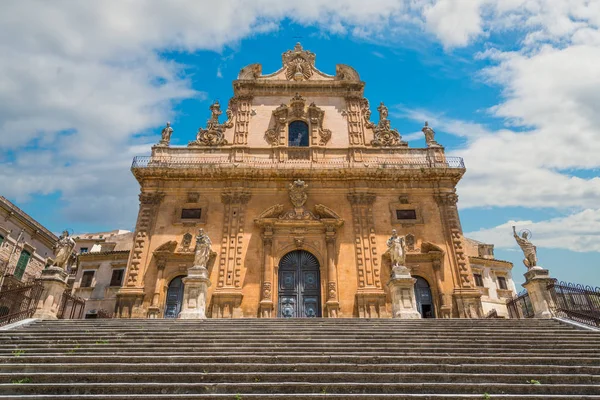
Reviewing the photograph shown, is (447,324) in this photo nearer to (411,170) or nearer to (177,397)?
(177,397)

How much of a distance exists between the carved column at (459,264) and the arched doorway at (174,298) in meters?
12.0

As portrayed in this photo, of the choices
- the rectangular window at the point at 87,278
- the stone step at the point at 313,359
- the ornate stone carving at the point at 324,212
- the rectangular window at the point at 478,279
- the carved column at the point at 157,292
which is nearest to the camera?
the stone step at the point at 313,359

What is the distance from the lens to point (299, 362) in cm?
708

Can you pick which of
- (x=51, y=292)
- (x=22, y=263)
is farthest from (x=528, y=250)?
(x=22, y=263)

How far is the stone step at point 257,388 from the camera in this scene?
230 inches

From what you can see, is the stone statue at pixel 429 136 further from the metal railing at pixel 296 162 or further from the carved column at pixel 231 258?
the carved column at pixel 231 258

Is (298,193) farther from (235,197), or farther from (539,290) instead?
(539,290)

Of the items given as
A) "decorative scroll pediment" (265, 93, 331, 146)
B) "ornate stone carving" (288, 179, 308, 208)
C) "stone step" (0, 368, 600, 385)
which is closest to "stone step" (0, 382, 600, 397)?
"stone step" (0, 368, 600, 385)

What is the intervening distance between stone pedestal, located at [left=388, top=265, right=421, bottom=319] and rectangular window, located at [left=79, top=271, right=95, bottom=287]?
69.5 feet

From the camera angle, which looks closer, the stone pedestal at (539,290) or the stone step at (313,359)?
the stone step at (313,359)

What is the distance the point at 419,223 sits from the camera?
18.6 m

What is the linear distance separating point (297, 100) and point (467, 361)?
1703cm

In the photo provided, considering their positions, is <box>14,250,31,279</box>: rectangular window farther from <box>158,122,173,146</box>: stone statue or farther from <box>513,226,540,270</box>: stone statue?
<box>513,226,540,270</box>: stone statue

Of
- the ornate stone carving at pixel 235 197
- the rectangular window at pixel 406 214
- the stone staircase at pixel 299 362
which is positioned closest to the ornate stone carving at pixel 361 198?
the rectangular window at pixel 406 214
